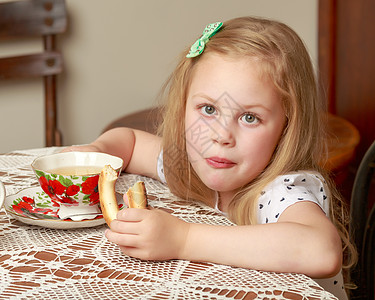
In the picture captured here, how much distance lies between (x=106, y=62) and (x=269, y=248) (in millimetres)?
1935

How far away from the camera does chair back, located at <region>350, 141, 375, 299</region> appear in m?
1.06

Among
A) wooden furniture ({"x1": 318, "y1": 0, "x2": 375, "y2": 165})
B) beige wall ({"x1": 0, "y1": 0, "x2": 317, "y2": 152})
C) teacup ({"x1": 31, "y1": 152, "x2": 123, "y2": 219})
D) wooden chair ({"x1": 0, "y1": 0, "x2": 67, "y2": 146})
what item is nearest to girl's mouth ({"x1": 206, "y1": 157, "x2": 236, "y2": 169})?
teacup ({"x1": 31, "y1": 152, "x2": 123, "y2": 219})

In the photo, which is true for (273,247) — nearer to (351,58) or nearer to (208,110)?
(208,110)

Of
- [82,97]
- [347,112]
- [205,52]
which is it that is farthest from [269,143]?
[347,112]

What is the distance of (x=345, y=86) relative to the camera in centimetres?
304

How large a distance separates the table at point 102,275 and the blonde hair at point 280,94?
0.29 meters

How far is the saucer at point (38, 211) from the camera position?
2.74ft

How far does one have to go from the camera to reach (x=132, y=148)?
A: 1.34 m

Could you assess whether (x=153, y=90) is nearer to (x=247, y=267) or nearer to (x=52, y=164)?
(x=52, y=164)

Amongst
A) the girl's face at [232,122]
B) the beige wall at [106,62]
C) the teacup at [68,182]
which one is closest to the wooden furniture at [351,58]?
the beige wall at [106,62]

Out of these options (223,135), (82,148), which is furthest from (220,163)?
(82,148)

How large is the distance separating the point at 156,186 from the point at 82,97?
151cm

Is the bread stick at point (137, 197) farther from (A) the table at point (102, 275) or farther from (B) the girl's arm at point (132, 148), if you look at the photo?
(B) the girl's arm at point (132, 148)

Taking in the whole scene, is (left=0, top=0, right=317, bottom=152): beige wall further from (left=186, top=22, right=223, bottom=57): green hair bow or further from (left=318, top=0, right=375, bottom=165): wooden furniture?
(left=186, top=22, right=223, bottom=57): green hair bow
